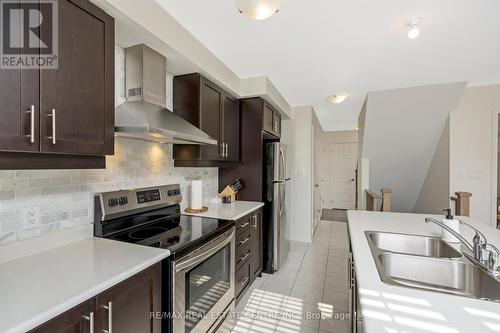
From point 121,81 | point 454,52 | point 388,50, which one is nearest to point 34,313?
point 121,81

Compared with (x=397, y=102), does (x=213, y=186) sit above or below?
below

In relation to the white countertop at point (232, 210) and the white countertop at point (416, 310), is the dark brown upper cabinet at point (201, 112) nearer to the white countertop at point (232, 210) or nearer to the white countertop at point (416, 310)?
the white countertop at point (232, 210)

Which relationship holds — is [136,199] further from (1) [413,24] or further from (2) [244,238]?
(1) [413,24]

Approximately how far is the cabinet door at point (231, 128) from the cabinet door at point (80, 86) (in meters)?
1.39

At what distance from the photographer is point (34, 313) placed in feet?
2.48

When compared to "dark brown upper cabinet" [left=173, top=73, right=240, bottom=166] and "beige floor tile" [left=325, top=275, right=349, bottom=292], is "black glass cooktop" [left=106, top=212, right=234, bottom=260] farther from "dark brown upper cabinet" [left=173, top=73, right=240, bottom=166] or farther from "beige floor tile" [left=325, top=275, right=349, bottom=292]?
"beige floor tile" [left=325, top=275, right=349, bottom=292]

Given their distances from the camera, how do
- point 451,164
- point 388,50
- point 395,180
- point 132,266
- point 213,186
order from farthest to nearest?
point 395,180 → point 451,164 → point 213,186 → point 388,50 → point 132,266

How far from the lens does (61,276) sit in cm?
100

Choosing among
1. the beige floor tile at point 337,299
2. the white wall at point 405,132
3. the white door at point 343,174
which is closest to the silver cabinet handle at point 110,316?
the beige floor tile at point 337,299

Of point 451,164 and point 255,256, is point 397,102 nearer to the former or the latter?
point 451,164

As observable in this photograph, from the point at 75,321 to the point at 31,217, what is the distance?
26.9 inches

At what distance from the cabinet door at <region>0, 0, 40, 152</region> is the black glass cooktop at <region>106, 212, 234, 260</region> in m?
0.78

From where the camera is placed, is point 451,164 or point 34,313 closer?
point 34,313

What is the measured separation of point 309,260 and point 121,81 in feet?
10.2
